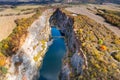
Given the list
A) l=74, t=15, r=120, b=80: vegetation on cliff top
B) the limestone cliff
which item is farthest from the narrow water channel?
l=74, t=15, r=120, b=80: vegetation on cliff top

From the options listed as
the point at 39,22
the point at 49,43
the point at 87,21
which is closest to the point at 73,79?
the point at 87,21

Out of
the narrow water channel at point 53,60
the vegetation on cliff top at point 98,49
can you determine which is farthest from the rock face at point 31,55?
the vegetation on cliff top at point 98,49

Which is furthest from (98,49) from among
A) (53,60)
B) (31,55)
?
(53,60)

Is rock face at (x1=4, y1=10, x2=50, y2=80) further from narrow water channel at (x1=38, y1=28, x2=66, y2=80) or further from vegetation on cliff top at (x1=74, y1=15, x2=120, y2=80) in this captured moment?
vegetation on cliff top at (x1=74, y1=15, x2=120, y2=80)

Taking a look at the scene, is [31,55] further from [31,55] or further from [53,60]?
[53,60]

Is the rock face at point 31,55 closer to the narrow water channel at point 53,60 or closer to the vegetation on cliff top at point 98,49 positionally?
the narrow water channel at point 53,60

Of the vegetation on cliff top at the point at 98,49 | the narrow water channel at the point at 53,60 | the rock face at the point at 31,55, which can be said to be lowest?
the narrow water channel at the point at 53,60
